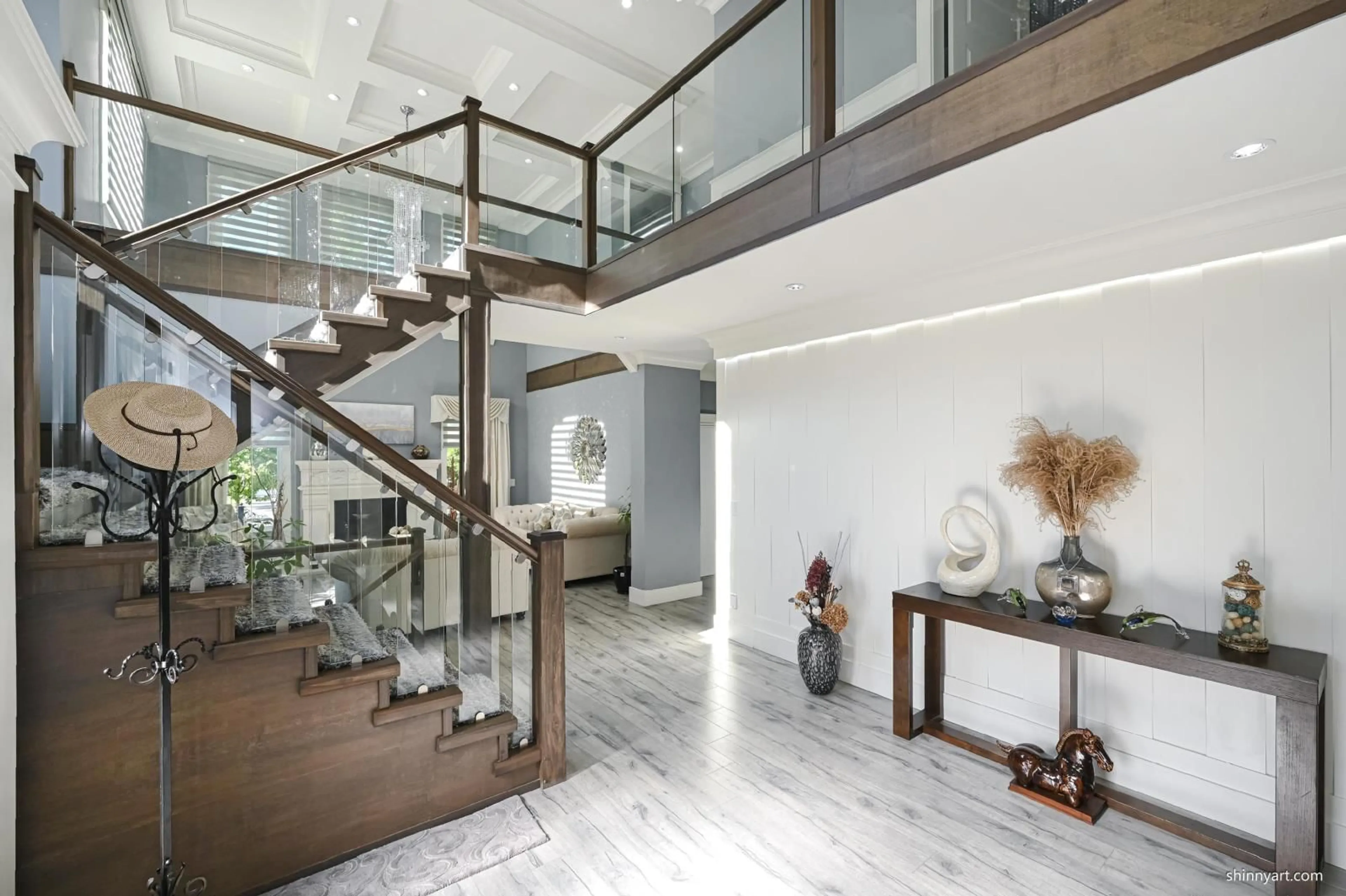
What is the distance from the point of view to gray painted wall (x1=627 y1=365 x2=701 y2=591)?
5.76 metres

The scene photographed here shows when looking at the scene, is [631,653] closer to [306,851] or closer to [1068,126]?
[306,851]

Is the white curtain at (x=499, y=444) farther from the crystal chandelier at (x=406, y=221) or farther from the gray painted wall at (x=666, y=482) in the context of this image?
the crystal chandelier at (x=406, y=221)

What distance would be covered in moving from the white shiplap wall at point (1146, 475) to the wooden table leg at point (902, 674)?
1.33 ft

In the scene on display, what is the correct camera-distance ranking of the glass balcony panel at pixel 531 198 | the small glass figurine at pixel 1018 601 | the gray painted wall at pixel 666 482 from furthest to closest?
the gray painted wall at pixel 666 482 < the glass balcony panel at pixel 531 198 < the small glass figurine at pixel 1018 601

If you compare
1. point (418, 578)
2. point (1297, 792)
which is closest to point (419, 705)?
point (418, 578)

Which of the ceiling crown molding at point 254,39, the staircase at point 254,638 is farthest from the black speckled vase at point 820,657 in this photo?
the ceiling crown molding at point 254,39

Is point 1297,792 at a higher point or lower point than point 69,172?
lower

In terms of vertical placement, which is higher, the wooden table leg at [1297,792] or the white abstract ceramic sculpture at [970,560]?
the white abstract ceramic sculpture at [970,560]

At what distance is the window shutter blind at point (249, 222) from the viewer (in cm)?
321

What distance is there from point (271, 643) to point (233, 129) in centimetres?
330

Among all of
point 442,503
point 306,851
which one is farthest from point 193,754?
point 442,503

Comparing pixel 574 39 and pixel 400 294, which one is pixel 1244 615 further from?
pixel 574 39

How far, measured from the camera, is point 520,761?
8.45ft

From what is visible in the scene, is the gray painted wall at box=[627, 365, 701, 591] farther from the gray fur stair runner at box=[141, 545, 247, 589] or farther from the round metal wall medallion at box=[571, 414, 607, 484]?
the gray fur stair runner at box=[141, 545, 247, 589]
